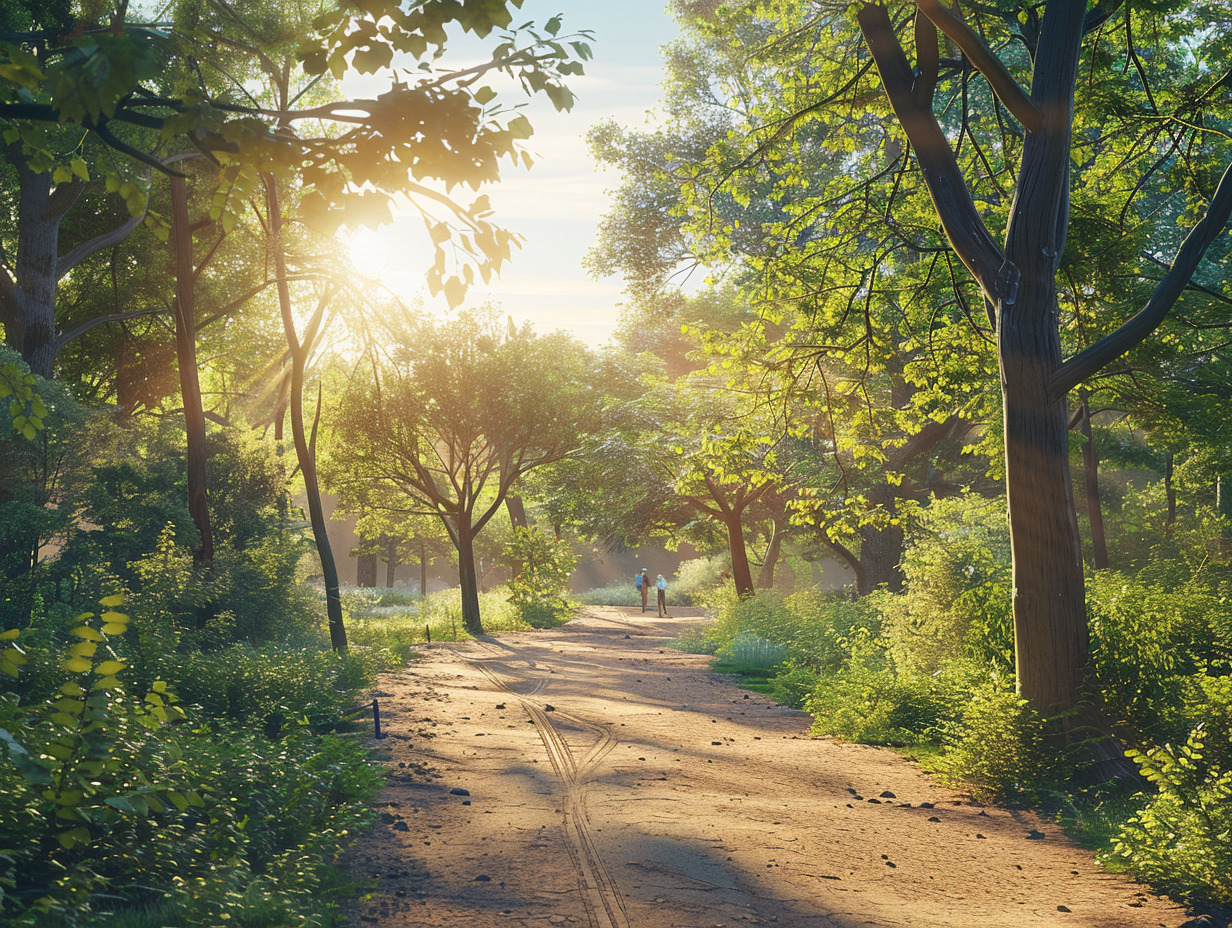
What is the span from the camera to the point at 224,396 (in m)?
29.0

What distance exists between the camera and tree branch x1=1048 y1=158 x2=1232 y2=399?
6.58 m

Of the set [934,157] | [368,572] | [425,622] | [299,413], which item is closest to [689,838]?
[934,157]

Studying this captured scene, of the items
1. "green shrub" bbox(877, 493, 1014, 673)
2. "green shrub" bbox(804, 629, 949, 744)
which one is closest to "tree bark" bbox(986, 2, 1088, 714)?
"green shrub" bbox(877, 493, 1014, 673)

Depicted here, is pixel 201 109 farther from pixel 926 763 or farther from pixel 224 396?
pixel 224 396

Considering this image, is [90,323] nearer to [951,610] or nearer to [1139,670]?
[951,610]

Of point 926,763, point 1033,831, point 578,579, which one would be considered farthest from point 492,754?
point 578,579

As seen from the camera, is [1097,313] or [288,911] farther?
[1097,313]

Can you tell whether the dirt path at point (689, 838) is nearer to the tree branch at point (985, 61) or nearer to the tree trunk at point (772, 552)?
the tree branch at point (985, 61)

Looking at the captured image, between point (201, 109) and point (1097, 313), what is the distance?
10.8 meters

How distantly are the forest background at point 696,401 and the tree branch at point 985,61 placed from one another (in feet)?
0.10

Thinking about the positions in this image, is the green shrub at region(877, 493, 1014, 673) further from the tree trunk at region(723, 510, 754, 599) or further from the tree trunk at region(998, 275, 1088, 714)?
the tree trunk at region(723, 510, 754, 599)

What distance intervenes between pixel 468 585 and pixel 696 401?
12.5m

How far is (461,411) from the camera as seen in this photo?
77.6ft

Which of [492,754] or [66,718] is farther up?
[66,718]
